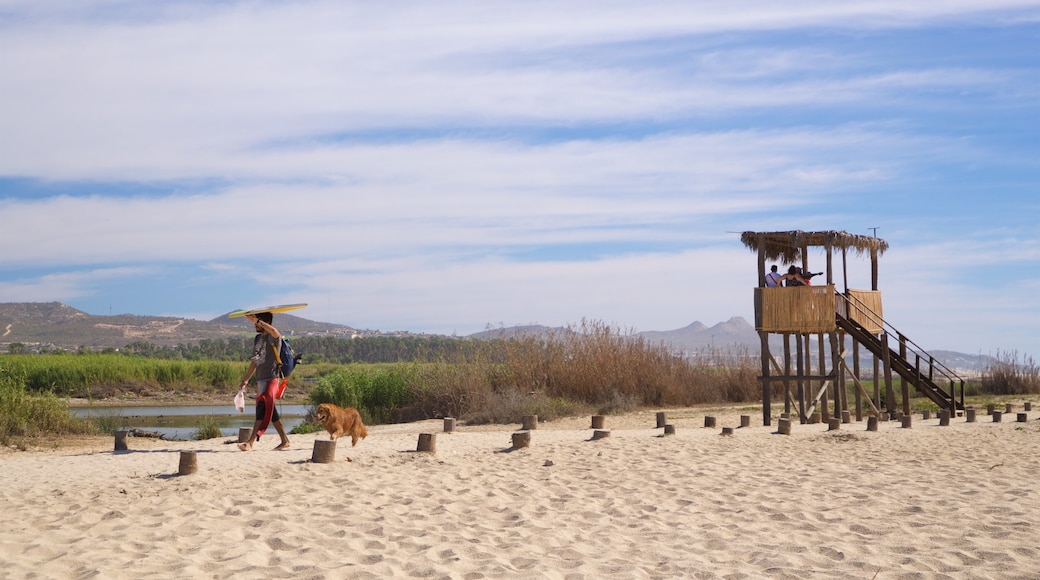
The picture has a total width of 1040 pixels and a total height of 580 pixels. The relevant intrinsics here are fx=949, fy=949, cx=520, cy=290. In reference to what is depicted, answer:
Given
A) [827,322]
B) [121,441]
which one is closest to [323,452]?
[121,441]

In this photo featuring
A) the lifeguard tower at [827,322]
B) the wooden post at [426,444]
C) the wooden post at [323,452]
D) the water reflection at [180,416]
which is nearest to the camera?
the wooden post at [323,452]

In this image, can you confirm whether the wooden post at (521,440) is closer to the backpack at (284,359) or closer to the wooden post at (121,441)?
the backpack at (284,359)

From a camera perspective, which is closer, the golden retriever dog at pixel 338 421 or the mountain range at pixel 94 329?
the golden retriever dog at pixel 338 421

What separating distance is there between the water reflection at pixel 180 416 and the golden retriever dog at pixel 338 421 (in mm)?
7718

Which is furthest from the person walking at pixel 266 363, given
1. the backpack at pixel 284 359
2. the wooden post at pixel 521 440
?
the wooden post at pixel 521 440

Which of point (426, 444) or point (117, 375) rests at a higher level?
point (117, 375)

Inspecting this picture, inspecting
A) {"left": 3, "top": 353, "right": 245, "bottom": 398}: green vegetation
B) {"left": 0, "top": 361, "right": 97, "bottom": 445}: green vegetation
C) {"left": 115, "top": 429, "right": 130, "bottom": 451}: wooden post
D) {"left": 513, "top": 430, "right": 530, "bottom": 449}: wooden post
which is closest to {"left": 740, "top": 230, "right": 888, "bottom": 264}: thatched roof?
{"left": 513, "top": 430, "right": 530, "bottom": 449}: wooden post

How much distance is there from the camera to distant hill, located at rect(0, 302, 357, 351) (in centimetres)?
Answer: 9206

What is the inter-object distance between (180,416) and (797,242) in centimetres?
1844

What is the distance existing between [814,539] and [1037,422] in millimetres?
11907

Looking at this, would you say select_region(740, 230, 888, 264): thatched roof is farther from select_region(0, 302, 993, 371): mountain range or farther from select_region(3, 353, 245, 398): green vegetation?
select_region(0, 302, 993, 371): mountain range

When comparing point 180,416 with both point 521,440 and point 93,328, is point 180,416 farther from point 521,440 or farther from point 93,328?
point 93,328

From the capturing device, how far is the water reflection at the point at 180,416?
852 inches

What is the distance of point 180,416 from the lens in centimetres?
2792
